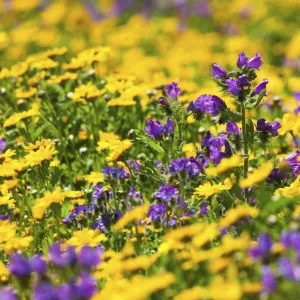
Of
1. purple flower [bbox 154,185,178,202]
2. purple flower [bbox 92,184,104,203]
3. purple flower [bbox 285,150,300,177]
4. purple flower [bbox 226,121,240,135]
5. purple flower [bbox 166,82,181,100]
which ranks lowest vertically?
purple flower [bbox 154,185,178,202]

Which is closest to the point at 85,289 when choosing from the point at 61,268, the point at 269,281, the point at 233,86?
the point at 61,268

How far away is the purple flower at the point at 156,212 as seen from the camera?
117 inches

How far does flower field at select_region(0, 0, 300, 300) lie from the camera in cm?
229

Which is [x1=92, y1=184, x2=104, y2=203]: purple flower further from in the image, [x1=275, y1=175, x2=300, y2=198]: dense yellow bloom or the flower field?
[x1=275, y1=175, x2=300, y2=198]: dense yellow bloom

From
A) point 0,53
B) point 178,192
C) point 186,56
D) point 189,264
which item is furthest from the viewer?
point 186,56

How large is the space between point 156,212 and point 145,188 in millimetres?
794

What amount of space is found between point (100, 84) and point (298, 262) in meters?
2.62

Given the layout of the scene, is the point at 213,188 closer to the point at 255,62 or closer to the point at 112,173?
the point at 112,173

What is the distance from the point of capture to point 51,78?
4.54 m

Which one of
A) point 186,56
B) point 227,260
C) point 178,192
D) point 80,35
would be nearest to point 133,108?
point 178,192

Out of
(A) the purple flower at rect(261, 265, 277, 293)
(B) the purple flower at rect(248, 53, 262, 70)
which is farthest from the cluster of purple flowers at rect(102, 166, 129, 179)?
(A) the purple flower at rect(261, 265, 277, 293)

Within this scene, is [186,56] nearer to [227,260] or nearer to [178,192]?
[178,192]

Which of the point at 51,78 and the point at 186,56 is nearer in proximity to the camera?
the point at 51,78

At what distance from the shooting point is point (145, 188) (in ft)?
12.4
